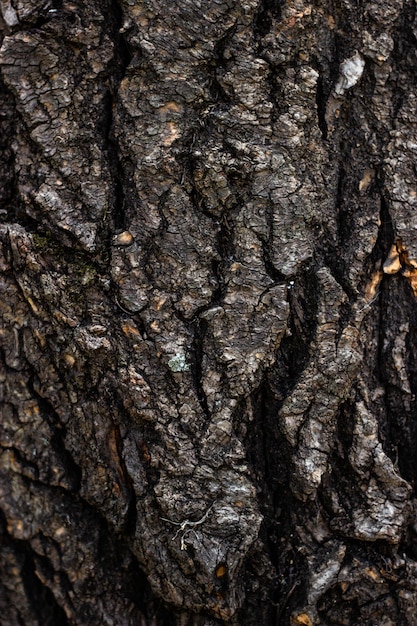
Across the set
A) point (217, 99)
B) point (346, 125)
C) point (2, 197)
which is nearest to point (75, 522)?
point (2, 197)

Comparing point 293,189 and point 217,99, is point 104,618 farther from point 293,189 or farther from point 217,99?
point 217,99

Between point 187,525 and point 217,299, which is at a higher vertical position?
point 217,299

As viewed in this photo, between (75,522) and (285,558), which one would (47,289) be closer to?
(75,522)

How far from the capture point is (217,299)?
4.38 ft

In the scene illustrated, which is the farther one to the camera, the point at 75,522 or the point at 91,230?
the point at 75,522

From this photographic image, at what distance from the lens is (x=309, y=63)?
134cm

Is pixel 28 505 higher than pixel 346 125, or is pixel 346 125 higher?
pixel 346 125

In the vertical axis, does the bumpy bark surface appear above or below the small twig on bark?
above

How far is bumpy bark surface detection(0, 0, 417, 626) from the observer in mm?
1304

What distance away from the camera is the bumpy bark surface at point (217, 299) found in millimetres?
1304

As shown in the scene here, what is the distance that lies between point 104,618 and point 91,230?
95 centimetres

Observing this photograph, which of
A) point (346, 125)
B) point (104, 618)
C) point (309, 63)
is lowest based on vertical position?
point (104, 618)

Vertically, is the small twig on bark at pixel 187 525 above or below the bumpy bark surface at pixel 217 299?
below

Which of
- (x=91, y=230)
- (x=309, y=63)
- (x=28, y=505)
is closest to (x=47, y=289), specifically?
(x=91, y=230)
